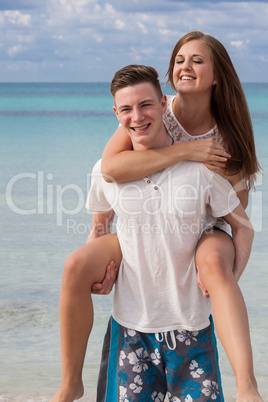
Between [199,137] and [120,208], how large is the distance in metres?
0.45

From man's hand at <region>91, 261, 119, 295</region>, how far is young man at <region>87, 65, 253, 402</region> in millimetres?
45

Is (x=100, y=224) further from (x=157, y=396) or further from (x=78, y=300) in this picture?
(x=157, y=396)

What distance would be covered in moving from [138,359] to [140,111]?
0.95m

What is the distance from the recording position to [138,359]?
2447 mm

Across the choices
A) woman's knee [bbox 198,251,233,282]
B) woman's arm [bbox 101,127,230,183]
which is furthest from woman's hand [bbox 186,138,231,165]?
woman's knee [bbox 198,251,233,282]

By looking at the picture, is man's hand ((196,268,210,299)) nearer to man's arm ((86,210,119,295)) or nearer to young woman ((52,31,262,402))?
young woman ((52,31,262,402))

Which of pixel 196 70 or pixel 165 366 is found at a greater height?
pixel 196 70

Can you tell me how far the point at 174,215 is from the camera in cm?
234

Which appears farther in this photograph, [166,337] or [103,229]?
[103,229]

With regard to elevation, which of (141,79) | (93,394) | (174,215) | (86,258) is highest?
(141,79)

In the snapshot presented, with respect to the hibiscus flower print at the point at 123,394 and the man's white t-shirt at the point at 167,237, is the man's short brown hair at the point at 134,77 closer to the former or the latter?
the man's white t-shirt at the point at 167,237

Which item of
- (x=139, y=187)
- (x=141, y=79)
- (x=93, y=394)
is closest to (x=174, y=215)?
(x=139, y=187)

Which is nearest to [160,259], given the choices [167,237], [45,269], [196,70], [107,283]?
[167,237]

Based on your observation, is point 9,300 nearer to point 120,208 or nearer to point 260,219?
point 120,208
